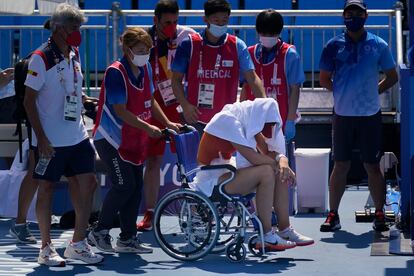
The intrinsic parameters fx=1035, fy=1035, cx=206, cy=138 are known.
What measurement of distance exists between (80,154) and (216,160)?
3.26ft

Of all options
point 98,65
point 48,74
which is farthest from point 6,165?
point 48,74

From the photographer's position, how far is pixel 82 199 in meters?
7.50

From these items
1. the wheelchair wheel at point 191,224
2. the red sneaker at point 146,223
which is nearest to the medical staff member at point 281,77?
the red sneaker at point 146,223

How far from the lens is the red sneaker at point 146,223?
8867mm

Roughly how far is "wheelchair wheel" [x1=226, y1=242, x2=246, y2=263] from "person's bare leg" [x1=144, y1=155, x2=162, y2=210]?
5.23 ft

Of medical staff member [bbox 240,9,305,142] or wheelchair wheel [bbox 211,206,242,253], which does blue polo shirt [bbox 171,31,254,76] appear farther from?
wheelchair wheel [bbox 211,206,242,253]

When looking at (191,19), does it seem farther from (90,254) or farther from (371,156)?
(90,254)

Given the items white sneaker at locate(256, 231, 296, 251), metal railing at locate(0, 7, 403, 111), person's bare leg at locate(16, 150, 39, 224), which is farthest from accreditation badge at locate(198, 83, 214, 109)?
metal railing at locate(0, 7, 403, 111)

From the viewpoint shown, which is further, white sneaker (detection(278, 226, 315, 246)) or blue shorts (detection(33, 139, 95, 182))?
white sneaker (detection(278, 226, 315, 246))

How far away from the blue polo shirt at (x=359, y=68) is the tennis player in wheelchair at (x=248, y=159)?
1.30 meters

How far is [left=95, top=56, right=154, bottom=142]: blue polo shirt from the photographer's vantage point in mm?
7711

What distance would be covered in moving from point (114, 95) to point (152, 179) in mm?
1420

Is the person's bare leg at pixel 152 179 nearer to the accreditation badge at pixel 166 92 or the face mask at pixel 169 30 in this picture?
the accreditation badge at pixel 166 92

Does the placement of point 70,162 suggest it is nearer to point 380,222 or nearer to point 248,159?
point 248,159
